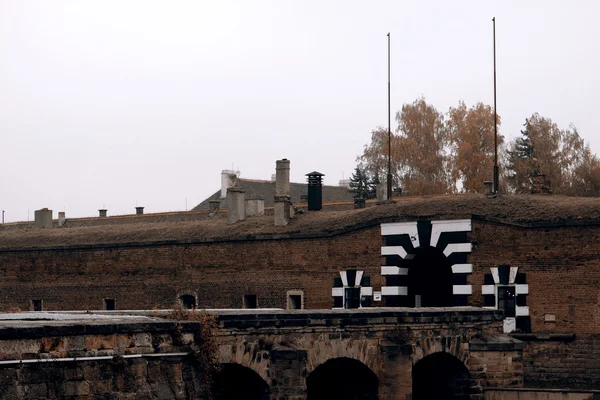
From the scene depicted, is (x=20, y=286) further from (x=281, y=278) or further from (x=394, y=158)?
(x=394, y=158)

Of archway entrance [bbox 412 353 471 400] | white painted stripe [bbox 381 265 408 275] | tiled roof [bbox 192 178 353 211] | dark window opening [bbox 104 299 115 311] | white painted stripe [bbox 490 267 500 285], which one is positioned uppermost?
tiled roof [bbox 192 178 353 211]

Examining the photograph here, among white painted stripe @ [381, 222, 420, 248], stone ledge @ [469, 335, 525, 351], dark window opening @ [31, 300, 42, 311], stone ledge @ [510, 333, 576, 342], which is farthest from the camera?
dark window opening @ [31, 300, 42, 311]

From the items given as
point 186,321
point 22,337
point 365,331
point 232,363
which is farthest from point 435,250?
point 22,337

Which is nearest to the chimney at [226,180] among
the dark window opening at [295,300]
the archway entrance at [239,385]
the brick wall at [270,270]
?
the brick wall at [270,270]

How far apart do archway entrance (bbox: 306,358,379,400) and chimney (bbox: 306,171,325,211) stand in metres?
14.0

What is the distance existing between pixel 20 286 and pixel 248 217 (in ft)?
33.3

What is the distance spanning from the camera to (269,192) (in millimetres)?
74938

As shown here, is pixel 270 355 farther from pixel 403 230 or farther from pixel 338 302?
pixel 338 302

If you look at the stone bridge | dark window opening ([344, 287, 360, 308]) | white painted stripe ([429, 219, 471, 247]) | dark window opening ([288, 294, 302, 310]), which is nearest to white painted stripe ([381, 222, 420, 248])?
white painted stripe ([429, 219, 471, 247])

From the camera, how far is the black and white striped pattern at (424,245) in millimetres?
37844

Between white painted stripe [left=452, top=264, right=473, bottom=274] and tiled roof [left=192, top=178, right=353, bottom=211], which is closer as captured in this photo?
white painted stripe [left=452, top=264, right=473, bottom=274]

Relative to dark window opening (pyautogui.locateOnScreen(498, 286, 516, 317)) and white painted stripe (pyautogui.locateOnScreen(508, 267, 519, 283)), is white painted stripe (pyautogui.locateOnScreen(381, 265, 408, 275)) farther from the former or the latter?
white painted stripe (pyautogui.locateOnScreen(508, 267, 519, 283))

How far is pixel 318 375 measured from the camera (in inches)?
1257

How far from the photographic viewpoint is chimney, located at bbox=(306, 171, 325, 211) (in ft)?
149
